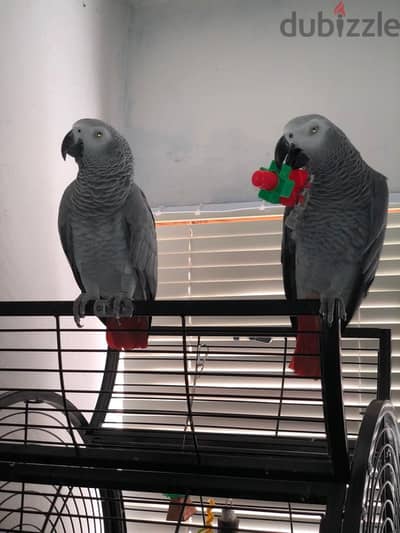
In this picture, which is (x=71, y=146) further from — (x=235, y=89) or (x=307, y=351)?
(x=235, y=89)

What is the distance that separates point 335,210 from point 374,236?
4.1 inches

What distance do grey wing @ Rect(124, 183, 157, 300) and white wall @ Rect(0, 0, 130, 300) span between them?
308 mm

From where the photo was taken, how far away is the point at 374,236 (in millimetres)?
1114

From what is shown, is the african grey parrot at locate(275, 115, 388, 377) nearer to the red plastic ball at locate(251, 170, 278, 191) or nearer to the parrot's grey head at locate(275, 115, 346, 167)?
the parrot's grey head at locate(275, 115, 346, 167)

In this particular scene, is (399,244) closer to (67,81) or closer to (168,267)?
(168,267)

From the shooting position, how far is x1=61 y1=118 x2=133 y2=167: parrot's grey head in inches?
44.5

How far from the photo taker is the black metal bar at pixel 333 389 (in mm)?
661

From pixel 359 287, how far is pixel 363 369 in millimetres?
619

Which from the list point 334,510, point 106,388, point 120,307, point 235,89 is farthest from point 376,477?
point 235,89

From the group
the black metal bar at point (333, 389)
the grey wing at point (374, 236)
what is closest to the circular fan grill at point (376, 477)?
the black metal bar at point (333, 389)

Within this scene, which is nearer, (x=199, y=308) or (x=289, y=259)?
(x=199, y=308)

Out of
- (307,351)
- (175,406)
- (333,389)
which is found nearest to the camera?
(333,389)

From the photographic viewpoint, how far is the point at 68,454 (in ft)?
2.69

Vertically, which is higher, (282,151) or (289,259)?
(282,151)
